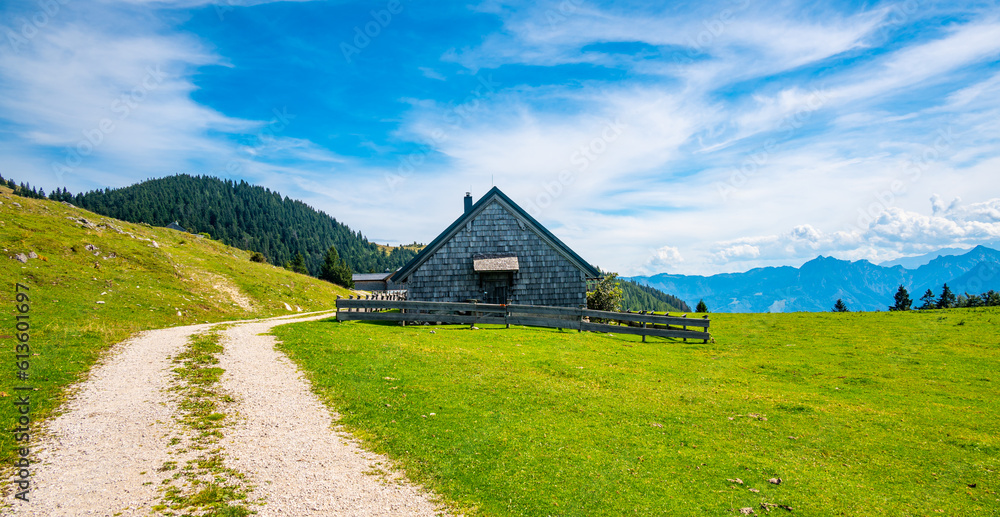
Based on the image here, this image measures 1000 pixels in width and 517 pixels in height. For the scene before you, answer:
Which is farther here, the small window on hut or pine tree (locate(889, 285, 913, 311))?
pine tree (locate(889, 285, 913, 311))

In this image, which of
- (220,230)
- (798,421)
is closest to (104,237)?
(798,421)

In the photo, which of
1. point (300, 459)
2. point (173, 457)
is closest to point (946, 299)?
point (300, 459)

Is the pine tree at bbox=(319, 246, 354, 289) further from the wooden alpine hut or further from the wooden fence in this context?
the wooden fence

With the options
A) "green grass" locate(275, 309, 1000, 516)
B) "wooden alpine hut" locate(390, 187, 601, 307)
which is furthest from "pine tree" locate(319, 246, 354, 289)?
"green grass" locate(275, 309, 1000, 516)

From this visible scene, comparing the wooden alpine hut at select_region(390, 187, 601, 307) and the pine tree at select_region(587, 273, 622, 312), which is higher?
the wooden alpine hut at select_region(390, 187, 601, 307)

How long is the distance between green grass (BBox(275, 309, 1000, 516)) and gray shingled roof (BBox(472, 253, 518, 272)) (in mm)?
7752

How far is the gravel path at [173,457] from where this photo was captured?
6410mm

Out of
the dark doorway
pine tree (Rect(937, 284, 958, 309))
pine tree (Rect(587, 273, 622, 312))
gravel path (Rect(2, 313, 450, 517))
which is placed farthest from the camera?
pine tree (Rect(937, 284, 958, 309))

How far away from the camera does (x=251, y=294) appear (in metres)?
38.6

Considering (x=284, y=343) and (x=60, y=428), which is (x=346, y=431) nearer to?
(x=60, y=428)

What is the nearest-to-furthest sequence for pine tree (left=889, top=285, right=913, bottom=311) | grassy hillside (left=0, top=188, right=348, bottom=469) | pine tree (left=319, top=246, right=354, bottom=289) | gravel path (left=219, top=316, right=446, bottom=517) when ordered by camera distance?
gravel path (left=219, top=316, right=446, bottom=517) < grassy hillside (left=0, top=188, right=348, bottom=469) < pine tree (left=889, top=285, right=913, bottom=311) < pine tree (left=319, top=246, right=354, bottom=289)

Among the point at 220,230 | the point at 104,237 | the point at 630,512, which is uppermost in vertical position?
the point at 220,230

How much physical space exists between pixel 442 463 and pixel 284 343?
12.6 metres

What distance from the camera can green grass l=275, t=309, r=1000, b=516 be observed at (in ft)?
24.5
